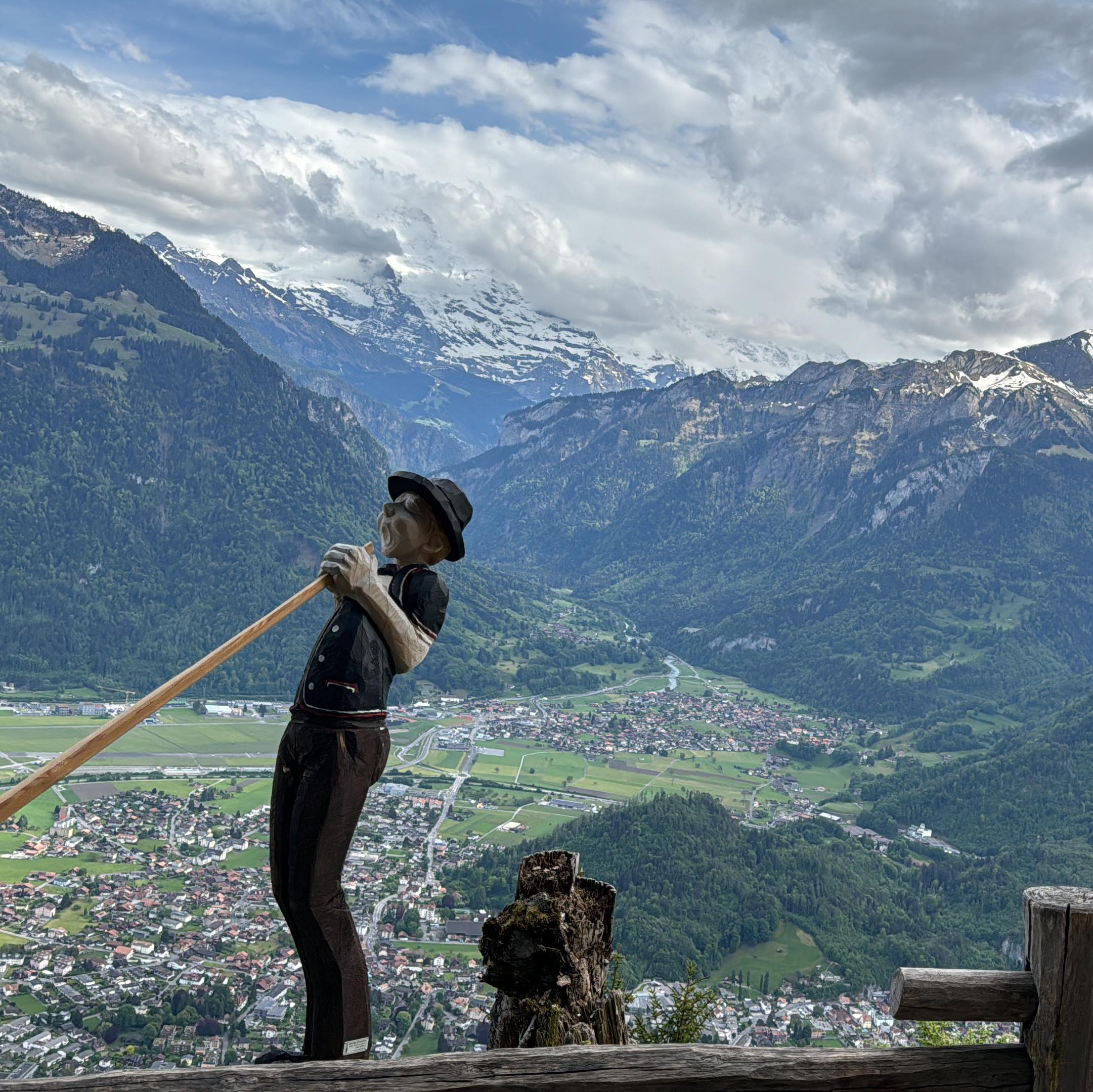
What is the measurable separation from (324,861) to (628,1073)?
2.68 m

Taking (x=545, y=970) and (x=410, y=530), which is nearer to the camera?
(x=545, y=970)

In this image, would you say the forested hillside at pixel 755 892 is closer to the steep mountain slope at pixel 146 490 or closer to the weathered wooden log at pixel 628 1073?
the weathered wooden log at pixel 628 1073

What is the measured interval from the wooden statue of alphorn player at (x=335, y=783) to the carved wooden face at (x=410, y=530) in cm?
41

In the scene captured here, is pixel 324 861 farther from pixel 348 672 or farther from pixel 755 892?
pixel 755 892

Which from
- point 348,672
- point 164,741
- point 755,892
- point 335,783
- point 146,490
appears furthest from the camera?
point 146,490

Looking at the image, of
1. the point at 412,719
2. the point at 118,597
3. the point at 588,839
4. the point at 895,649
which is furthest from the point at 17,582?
the point at 895,649

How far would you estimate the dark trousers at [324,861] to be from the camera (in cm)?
715

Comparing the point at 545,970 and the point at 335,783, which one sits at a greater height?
the point at 335,783

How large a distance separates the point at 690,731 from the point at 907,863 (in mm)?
41554

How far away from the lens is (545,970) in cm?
720

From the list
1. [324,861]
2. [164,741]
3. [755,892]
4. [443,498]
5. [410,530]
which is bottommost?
[755,892]

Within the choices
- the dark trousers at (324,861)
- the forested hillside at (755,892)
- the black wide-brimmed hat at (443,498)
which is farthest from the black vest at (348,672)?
the forested hillside at (755,892)

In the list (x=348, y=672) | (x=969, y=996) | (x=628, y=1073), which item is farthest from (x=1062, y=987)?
(x=348, y=672)

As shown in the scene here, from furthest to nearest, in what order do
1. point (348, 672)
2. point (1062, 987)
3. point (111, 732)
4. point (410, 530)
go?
point (410, 530) → point (348, 672) → point (111, 732) → point (1062, 987)
